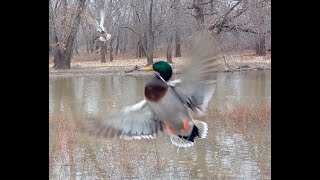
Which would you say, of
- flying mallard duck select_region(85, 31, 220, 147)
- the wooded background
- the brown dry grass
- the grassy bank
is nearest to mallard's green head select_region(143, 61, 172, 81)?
flying mallard duck select_region(85, 31, 220, 147)

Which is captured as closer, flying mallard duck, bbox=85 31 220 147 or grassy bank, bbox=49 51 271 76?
flying mallard duck, bbox=85 31 220 147

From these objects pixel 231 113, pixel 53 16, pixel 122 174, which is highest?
pixel 53 16

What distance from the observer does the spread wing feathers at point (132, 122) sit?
89cm

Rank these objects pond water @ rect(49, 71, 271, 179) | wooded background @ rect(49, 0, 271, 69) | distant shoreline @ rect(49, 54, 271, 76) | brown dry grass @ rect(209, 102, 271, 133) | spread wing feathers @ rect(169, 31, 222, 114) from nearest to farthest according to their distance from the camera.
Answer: spread wing feathers @ rect(169, 31, 222, 114) → distant shoreline @ rect(49, 54, 271, 76) → wooded background @ rect(49, 0, 271, 69) → brown dry grass @ rect(209, 102, 271, 133) → pond water @ rect(49, 71, 271, 179)

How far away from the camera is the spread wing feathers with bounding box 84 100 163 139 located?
35.2 inches

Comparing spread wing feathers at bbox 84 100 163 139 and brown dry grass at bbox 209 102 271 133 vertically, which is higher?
spread wing feathers at bbox 84 100 163 139

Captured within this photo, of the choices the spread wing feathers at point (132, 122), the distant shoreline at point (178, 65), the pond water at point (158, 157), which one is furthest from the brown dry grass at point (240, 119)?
the spread wing feathers at point (132, 122)

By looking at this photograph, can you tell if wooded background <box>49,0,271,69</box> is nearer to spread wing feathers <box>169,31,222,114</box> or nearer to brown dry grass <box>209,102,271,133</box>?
spread wing feathers <box>169,31,222,114</box>

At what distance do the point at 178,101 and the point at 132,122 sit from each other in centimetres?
13

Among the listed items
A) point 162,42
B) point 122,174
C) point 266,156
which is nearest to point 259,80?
point 266,156

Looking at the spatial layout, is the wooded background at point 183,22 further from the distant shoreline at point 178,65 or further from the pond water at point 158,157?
the pond water at point 158,157
